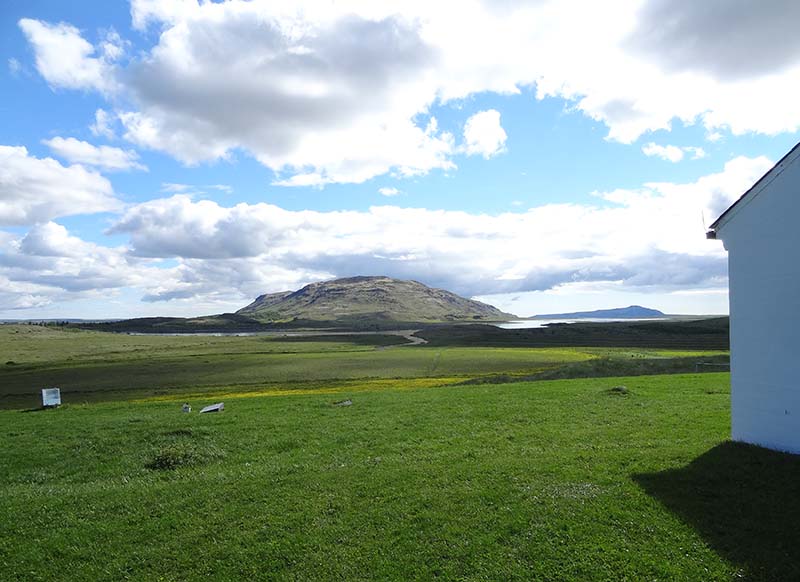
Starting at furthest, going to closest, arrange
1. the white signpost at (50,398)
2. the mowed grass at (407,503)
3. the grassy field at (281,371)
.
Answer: the grassy field at (281,371) < the white signpost at (50,398) < the mowed grass at (407,503)

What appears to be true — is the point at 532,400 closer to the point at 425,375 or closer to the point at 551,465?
the point at 551,465

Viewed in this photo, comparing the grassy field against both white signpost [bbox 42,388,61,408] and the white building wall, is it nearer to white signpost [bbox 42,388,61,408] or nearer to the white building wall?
white signpost [bbox 42,388,61,408]

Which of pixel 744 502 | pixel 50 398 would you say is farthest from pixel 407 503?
pixel 50 398

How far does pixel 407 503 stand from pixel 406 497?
0.41 m

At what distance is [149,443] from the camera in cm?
2064

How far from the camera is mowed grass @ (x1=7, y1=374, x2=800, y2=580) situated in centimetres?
1002

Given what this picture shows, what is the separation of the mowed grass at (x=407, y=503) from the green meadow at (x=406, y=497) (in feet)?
0.18

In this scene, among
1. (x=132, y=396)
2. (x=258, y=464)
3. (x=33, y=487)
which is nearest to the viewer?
(x=33, y=487)

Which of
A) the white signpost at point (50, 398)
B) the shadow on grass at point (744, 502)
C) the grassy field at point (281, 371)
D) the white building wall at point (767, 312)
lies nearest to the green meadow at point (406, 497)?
the shadow on grass at point (744, 502)

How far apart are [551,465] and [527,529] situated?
4143mm

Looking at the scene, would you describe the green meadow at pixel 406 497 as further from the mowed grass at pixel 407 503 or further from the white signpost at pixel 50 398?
the white signpost at pixel 50 398

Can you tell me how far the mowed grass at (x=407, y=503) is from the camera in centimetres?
1002

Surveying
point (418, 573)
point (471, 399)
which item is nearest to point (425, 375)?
point (471, 399)

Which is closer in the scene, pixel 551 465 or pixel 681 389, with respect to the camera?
pixel 551 465
